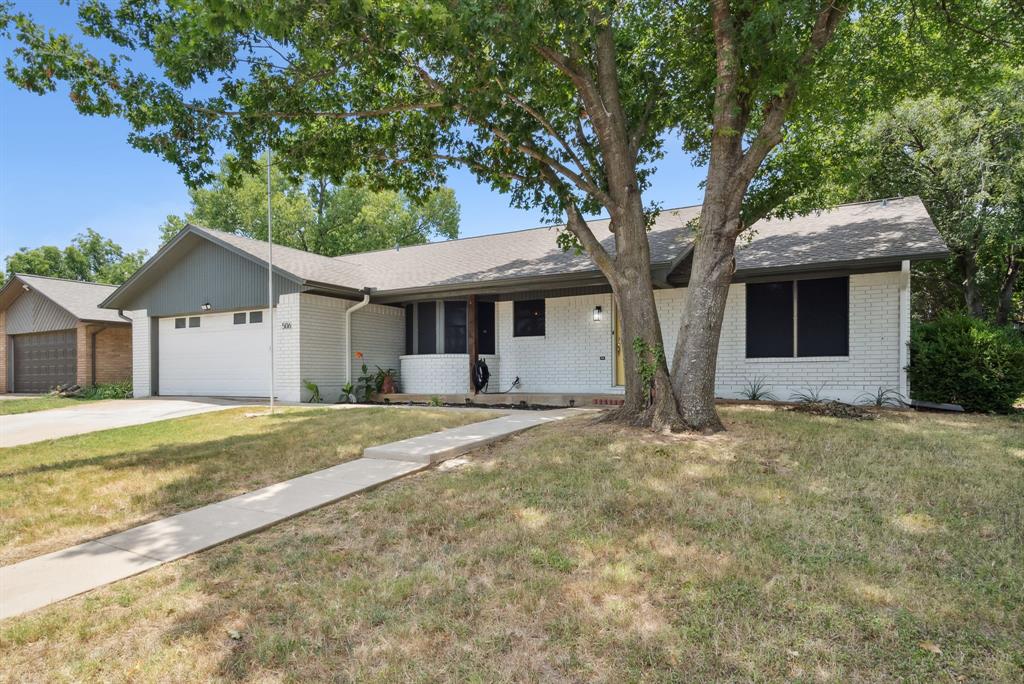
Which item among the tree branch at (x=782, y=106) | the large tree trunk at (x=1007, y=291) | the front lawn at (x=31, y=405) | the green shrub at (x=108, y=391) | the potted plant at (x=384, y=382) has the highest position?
the tree branch at (x=782, y=106)

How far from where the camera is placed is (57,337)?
1883 centimetres

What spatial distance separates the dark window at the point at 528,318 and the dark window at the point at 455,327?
1307 millimetres

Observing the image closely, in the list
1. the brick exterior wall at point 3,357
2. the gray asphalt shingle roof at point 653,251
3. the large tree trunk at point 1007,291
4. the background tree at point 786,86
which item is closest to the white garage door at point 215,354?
the gray asphalt shingle roof at point 653,251

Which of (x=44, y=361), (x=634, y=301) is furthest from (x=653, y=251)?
(x=44, y=361)

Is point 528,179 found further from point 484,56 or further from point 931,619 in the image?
point 931,619

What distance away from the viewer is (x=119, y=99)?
7078 millimetres

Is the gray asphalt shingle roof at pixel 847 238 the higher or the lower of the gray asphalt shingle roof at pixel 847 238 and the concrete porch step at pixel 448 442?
the higher

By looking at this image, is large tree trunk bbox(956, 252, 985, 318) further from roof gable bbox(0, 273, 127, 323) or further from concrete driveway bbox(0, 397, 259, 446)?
roof gable bbox(0, 273, 127, 323)

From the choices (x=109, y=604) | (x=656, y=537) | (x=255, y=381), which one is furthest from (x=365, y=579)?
(x=255, y=381)

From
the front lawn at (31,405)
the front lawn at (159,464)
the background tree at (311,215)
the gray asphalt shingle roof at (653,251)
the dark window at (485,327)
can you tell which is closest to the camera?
the front lawn at (159,464)

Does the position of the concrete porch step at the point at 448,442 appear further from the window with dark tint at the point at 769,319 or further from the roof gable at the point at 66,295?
the roof gable at the point at 66,295

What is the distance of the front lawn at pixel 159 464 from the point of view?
14.5 ft

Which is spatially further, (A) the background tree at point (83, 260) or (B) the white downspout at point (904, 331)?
(A) the background tree at point (83, 260)

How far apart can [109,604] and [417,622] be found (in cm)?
179
